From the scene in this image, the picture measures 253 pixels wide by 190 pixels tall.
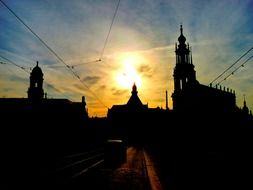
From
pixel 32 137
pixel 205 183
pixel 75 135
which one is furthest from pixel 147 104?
pixel 205 183

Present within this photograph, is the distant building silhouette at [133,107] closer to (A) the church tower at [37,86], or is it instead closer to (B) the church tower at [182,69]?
(B) the church tower at [182,69]

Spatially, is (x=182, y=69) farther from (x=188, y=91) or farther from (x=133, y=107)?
(x=133, y=107)

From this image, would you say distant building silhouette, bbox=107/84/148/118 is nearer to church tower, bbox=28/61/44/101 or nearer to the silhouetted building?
the silhouetted building

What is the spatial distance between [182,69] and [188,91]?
6782 mm

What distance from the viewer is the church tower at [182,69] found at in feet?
194

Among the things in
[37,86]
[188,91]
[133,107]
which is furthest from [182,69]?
[133,107]

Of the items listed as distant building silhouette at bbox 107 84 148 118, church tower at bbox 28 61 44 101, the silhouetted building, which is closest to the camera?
church tower at bbox 28 61 44 101

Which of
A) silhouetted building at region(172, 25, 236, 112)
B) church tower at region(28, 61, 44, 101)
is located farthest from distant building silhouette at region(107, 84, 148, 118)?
church tower at region(28, 61, 44, 101)

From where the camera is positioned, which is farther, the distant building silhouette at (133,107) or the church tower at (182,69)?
the distant building silhouette at (133,107)

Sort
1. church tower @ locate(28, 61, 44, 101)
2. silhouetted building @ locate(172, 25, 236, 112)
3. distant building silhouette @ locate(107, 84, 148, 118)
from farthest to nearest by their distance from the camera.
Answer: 1. distant building silhouette @ locate(107, 84, 148, 118)
2. silhouetted building @ locate(172, 25, 236, 112)
3. church tower @ locate(28, 61, 44, 101)

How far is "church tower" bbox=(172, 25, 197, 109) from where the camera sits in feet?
194

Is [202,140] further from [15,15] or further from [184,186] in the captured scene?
[15,15]

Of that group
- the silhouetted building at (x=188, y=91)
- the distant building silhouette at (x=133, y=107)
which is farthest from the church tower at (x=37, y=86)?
the distant building silhouette at (x=133, y=107)

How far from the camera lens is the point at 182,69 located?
59.4m
